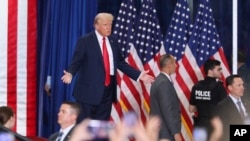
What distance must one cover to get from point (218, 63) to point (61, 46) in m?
1.70

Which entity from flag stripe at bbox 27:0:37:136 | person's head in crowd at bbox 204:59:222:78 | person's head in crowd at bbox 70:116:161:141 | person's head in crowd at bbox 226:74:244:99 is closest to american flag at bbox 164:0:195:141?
person's head in crowd at bbox 204:59:222:78

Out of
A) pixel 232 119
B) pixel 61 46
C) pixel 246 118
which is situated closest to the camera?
pixel 232 119

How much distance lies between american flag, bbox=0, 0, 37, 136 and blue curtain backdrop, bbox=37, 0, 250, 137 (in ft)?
0.44

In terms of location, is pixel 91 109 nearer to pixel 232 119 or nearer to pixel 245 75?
pixel 232 119

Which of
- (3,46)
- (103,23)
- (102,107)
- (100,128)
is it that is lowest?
(102,107)

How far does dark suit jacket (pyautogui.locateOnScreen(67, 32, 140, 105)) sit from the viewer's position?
6020mm

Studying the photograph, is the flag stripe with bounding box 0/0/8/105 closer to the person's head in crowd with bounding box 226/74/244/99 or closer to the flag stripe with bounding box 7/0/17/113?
the flag stripe with bounding box 7/0/17/113

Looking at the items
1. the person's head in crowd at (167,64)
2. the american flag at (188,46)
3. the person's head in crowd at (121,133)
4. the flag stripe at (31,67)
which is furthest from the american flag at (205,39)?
the person's head in crowd at (121,133)

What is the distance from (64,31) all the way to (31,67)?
54cm

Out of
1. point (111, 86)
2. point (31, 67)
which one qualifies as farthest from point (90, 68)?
point (31, 67)

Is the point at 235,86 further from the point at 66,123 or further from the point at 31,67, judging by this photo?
the point at 31,67

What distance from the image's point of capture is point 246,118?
5.86 m

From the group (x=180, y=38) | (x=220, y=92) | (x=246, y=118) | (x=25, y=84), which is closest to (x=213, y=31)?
(x=180, y=38)

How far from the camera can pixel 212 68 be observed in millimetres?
6539
